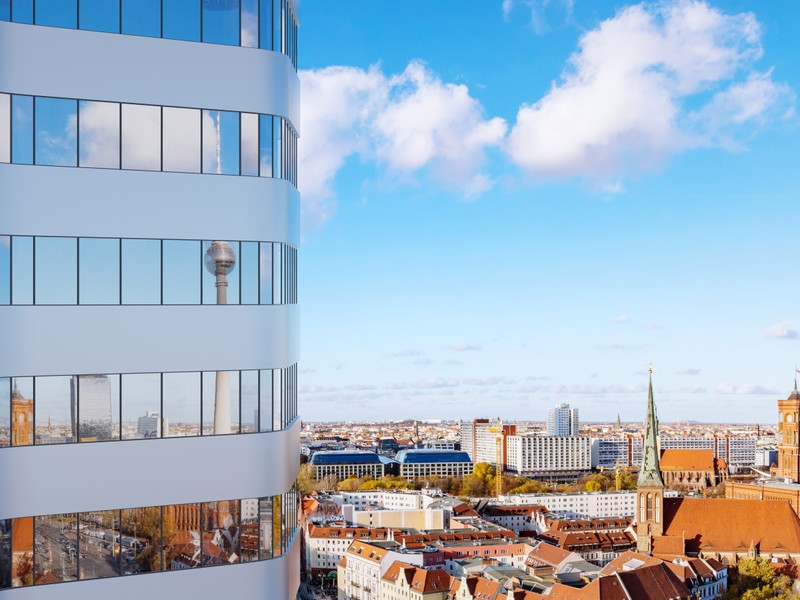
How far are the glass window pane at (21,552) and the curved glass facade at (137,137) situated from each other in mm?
4450

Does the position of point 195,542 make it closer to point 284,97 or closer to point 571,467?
point 284,97

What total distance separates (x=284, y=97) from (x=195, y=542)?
245 inches

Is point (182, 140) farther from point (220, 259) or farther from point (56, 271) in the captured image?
point (56, 271)

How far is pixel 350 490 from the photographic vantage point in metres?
135

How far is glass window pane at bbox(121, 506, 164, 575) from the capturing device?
468 inches

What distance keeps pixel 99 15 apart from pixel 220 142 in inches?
86.6

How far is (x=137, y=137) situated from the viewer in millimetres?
12383

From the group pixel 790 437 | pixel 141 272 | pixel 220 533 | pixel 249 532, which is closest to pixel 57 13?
pixel 141 272

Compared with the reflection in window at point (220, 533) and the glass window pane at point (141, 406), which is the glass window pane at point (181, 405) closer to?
the glass window pane at point (141, 406)

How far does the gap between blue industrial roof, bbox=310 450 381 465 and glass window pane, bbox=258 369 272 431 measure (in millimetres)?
150871

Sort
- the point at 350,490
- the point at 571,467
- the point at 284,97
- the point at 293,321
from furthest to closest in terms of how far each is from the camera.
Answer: the point at 571,467
the point at 350,490
the point at 293,321
the point at 284,97

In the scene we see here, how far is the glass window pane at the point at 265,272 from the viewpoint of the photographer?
12.9 metres

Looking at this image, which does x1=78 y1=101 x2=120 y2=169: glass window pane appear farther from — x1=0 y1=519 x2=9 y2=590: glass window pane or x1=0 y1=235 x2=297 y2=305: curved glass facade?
x1=0 y1=519 x2=9 y2=590: glass window pane

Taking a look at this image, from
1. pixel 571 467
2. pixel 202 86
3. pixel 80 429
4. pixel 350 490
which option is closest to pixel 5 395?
pixel 80 429
